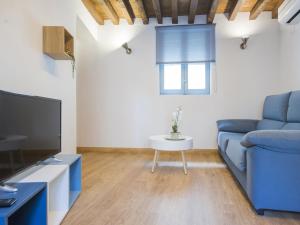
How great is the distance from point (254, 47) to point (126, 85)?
8.18 ft

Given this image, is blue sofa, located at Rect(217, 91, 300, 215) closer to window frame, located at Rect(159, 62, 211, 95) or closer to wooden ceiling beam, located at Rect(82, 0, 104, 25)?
window frame, located at Rect(159, 62, 211, 95)

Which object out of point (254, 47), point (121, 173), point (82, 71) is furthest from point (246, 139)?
point (82, 71)

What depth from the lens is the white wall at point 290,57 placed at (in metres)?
3.56

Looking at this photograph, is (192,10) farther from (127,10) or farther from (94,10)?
(94,10)

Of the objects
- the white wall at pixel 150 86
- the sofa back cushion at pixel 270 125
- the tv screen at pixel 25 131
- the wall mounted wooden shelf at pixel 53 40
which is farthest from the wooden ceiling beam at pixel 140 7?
the sofa back cushion at pixel 270 125

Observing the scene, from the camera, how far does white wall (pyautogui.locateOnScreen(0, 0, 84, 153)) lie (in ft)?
6.31

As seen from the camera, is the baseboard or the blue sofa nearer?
the blue sofa

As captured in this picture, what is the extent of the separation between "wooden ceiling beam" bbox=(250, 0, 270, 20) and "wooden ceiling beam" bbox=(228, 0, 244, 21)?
1.04 feet

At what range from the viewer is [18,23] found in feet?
6.77

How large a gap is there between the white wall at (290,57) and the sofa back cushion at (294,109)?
2.66 ft

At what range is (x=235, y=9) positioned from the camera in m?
4.03

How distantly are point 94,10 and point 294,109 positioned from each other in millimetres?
3495

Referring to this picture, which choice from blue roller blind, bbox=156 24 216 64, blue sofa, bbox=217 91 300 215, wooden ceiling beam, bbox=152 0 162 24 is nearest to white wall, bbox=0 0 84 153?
wooden ceiling beam, bbox=152 0 162 24

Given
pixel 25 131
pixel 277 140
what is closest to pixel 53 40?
pixel 25 131
